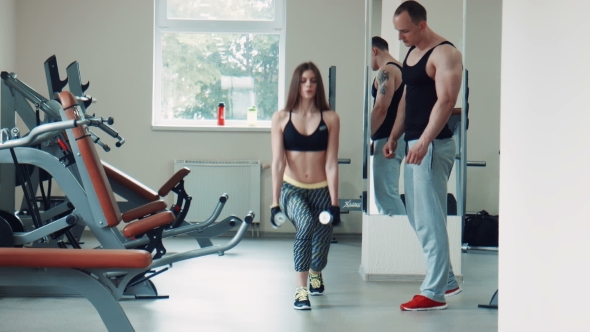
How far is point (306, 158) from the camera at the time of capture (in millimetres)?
4043

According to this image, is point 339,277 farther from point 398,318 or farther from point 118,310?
point 118,310

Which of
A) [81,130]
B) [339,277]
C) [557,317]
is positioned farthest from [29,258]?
[339,277]

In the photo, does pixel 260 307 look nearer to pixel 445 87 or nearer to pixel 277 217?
pixel 277 217

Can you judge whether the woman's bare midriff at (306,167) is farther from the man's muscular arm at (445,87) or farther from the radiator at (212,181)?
the radiator at (212,181)

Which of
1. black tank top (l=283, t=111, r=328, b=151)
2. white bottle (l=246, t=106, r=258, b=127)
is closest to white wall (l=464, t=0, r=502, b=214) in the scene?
black tank top (l=283, t=111, r=328, b=151)

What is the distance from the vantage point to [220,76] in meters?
7.76

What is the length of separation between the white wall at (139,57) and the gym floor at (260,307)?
223cm

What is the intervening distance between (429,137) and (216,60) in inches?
170

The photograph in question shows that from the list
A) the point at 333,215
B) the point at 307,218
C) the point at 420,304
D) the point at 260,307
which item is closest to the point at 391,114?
the point at 333,215

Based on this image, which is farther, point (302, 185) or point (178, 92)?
point (178, 92)

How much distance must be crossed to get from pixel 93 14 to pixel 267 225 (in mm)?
2686

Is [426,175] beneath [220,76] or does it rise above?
beneath

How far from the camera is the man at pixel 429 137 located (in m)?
3.78

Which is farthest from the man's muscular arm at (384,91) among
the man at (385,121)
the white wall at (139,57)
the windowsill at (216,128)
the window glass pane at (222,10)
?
the window glass pane at (222,10)
